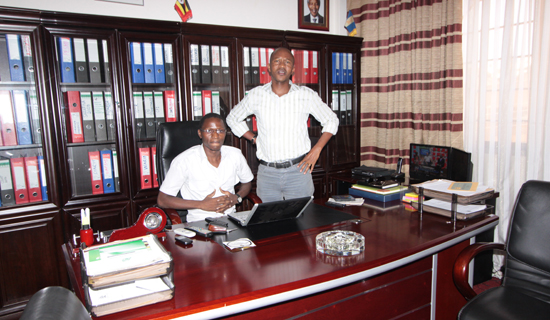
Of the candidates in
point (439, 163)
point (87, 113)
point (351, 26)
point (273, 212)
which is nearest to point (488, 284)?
point (439, 163)

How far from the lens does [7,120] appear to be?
2.29 m

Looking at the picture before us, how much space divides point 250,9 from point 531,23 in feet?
7.19

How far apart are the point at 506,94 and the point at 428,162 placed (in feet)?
2.40

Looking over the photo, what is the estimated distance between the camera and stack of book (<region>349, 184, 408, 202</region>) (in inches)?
79.0

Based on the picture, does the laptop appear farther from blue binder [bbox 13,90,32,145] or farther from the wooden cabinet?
blue binder [bbox 13,90,32,145]

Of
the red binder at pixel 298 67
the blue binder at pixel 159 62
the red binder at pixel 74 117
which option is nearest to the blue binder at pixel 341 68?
the red binder at pixel 298 67

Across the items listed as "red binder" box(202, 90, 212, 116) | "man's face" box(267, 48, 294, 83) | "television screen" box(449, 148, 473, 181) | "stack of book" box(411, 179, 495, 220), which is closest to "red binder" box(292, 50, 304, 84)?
"red binder" box(202, 90, 212, 116)

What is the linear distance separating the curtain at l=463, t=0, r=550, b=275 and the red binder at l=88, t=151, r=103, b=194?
2832 mm

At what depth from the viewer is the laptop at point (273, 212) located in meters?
1.54

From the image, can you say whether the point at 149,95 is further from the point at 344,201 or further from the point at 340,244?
the point at 340,244

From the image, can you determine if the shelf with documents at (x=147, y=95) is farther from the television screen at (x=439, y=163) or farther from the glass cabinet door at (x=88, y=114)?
the television screen at (x=439, y=163)

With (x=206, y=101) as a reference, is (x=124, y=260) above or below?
below

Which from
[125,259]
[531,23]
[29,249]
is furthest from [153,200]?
[531,23]

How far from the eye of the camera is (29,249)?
7.58 feet
